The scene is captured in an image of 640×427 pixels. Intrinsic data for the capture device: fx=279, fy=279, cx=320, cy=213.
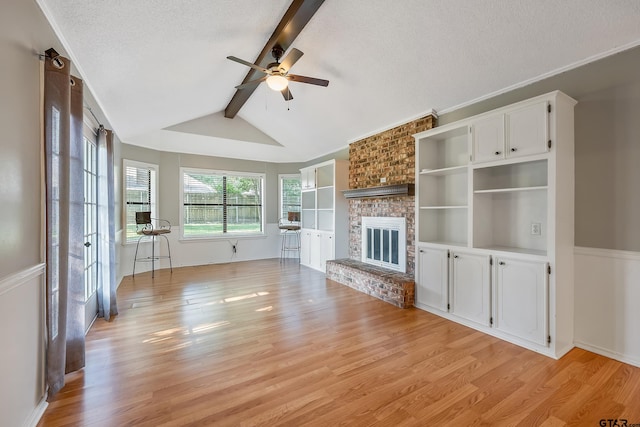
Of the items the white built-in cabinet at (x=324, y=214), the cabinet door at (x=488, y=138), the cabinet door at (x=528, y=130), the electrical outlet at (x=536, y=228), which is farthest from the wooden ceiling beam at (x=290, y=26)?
the electrical outlet at (x=536, y=228)

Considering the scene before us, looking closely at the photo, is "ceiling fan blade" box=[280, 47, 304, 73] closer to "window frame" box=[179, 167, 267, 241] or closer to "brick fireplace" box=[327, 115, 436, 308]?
"brick fireplace" box=[327, 115, 436, 308]

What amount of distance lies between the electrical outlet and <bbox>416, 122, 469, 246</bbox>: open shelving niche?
75cm

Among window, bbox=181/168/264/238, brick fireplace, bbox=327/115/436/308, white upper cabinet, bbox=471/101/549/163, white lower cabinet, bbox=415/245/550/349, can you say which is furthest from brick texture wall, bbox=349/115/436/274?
window, bbox=181/168/264/238

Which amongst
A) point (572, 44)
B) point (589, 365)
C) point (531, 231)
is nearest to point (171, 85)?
point (572, 44)

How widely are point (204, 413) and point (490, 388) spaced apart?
1.98 m

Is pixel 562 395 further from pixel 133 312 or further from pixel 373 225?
pixel 133 312

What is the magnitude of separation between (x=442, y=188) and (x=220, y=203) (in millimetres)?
5107

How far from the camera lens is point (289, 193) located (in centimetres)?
761

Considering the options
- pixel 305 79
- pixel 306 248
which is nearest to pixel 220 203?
pixel 306 248

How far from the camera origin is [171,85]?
364cm

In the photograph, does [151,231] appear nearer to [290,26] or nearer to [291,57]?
[291,57]

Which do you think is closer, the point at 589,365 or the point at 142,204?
the point at 589,365

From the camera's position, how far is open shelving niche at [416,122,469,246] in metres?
3.58

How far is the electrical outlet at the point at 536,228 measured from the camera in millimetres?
2850
